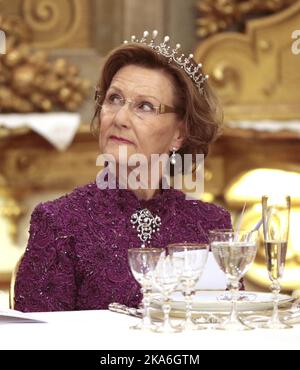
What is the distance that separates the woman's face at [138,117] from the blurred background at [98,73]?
1.76 meters

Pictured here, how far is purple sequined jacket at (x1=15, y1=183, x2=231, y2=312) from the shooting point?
206 cm

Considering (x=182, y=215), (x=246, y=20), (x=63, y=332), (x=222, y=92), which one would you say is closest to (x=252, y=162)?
(x=222, y=92)

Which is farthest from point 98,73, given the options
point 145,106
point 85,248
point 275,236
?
point 275,236

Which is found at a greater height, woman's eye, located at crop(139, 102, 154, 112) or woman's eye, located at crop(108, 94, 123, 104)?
woman's eye, located at crop(108, 94, 123, 104)

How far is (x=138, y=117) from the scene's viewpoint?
230 cm

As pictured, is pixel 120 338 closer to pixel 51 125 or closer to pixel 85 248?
pixel 85 248

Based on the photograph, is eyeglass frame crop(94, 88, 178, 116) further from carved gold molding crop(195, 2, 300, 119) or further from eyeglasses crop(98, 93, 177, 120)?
carved gold molding crop(195, 2, 300, 119)

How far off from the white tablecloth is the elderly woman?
0.41 m

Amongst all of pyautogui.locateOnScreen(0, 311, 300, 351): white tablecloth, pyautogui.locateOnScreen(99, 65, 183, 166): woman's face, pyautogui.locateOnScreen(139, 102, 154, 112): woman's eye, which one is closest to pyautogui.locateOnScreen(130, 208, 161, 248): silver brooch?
pyautogui.locateOnScreen(99, 65, 183, 166): woman's face

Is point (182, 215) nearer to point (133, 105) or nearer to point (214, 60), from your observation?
point (133, 105)

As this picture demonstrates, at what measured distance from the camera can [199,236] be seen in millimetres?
2354

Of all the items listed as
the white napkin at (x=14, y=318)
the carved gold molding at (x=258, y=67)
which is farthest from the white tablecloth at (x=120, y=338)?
the carved gold molding at (x=258, y=67)
